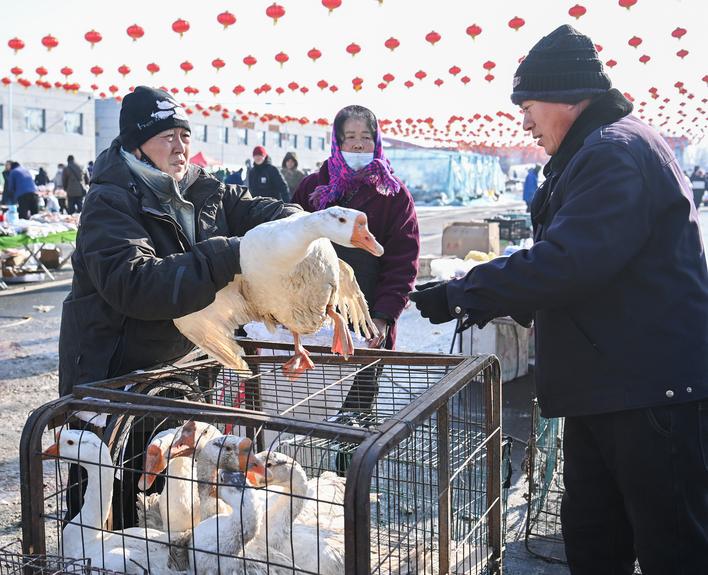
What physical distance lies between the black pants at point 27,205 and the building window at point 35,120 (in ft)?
73.1

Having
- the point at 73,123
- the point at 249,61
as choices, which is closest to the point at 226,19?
the point at 249,61

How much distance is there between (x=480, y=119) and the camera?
27.1 m

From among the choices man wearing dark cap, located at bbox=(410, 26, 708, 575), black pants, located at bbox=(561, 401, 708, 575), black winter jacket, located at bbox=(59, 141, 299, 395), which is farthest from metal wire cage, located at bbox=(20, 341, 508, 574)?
black pants, located at bbox=(561, 401, 708, 575)

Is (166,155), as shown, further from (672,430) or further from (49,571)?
(672,430)

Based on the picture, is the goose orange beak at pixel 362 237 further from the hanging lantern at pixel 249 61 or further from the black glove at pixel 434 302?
the hanging lantern at pixel 249 61

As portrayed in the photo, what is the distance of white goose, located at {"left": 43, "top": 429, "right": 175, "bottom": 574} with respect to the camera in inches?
82.8

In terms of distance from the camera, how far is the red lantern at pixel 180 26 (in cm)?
1012

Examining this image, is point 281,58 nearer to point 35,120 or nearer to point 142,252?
point 142,252

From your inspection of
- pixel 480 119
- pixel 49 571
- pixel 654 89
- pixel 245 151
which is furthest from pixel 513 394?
pixel 245 151

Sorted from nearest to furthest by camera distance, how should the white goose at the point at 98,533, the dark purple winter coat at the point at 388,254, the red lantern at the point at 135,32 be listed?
the white goose at the point at 98,533 → the dark purple winter coat at the point at 388,254 → the red lantern at the point at 135,32

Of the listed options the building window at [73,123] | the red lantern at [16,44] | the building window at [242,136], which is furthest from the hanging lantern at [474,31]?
the building window at [242,136]

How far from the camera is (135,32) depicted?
1052 centimetres

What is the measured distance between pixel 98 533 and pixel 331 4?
22.6 feet

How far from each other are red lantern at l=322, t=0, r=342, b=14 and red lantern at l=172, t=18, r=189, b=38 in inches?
118
